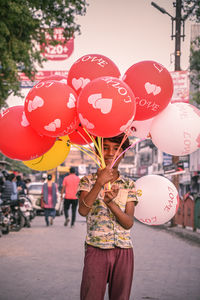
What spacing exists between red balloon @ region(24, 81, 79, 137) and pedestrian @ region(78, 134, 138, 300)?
51 centimetres

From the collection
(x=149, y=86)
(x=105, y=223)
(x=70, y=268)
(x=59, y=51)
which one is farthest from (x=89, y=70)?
(x=59, y=51)

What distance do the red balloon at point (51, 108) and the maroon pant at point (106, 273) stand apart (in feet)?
3.36

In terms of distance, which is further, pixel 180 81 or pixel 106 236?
pixel 180 81

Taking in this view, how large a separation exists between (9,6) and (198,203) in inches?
314

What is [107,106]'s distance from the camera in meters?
3.60

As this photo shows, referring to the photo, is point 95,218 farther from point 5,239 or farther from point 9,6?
point 9,6

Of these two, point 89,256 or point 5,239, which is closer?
point 89,256

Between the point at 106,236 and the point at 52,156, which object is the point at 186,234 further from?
the point at 106,236

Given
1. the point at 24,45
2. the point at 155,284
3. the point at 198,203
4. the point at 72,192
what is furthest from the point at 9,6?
the point at 155,284

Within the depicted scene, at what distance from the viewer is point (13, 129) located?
412 cm

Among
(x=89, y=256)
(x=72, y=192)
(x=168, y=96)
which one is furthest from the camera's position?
(x=72, y=192)

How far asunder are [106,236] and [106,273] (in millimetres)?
279

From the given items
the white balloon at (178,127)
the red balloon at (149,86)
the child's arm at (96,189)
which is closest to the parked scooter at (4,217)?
the white balloon at (178,127)

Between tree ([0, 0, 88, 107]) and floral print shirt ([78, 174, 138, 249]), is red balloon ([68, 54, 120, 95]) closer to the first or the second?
floral print shirt ([78, 174, 138, 249])
